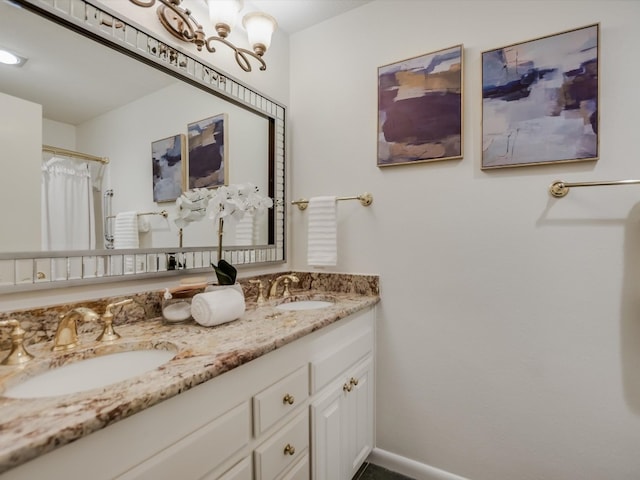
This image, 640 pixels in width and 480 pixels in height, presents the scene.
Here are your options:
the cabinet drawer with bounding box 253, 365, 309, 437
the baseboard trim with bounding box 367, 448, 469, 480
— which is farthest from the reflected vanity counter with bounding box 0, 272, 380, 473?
the baseboard trim with bounding box 367, 448, 469, 480

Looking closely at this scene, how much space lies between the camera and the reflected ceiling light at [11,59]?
2.72 feet

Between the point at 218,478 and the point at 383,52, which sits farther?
the point at 383,52

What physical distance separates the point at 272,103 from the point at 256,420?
1.47 meters

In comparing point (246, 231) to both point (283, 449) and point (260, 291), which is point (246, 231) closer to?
point (260, 291)

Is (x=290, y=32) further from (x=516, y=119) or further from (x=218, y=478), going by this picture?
(x=218, y=478)

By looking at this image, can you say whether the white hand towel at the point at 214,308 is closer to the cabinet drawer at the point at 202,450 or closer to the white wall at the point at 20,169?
the cabinet drawer at the point at 202,450

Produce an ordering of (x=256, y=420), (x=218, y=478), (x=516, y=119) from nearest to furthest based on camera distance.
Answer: (x=218, y=478), (x=256, y=420), (x=516, y=119)

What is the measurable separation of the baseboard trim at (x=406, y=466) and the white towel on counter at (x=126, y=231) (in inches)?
56.8

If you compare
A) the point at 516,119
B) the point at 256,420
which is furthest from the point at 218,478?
the point at 516,119

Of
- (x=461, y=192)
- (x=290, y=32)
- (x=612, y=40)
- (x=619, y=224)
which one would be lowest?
(x=619, y=224)

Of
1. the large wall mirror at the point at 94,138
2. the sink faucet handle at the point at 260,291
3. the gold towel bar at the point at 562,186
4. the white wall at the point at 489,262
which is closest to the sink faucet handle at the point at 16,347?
the large wall mirror at the point at 94,138

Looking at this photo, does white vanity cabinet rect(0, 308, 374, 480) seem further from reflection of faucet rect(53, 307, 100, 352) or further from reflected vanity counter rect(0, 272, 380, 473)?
reflection of faucet rect(53, 307, 100, 352)

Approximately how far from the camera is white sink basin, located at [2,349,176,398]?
702 millimetres

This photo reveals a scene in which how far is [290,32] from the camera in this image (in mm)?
1827
